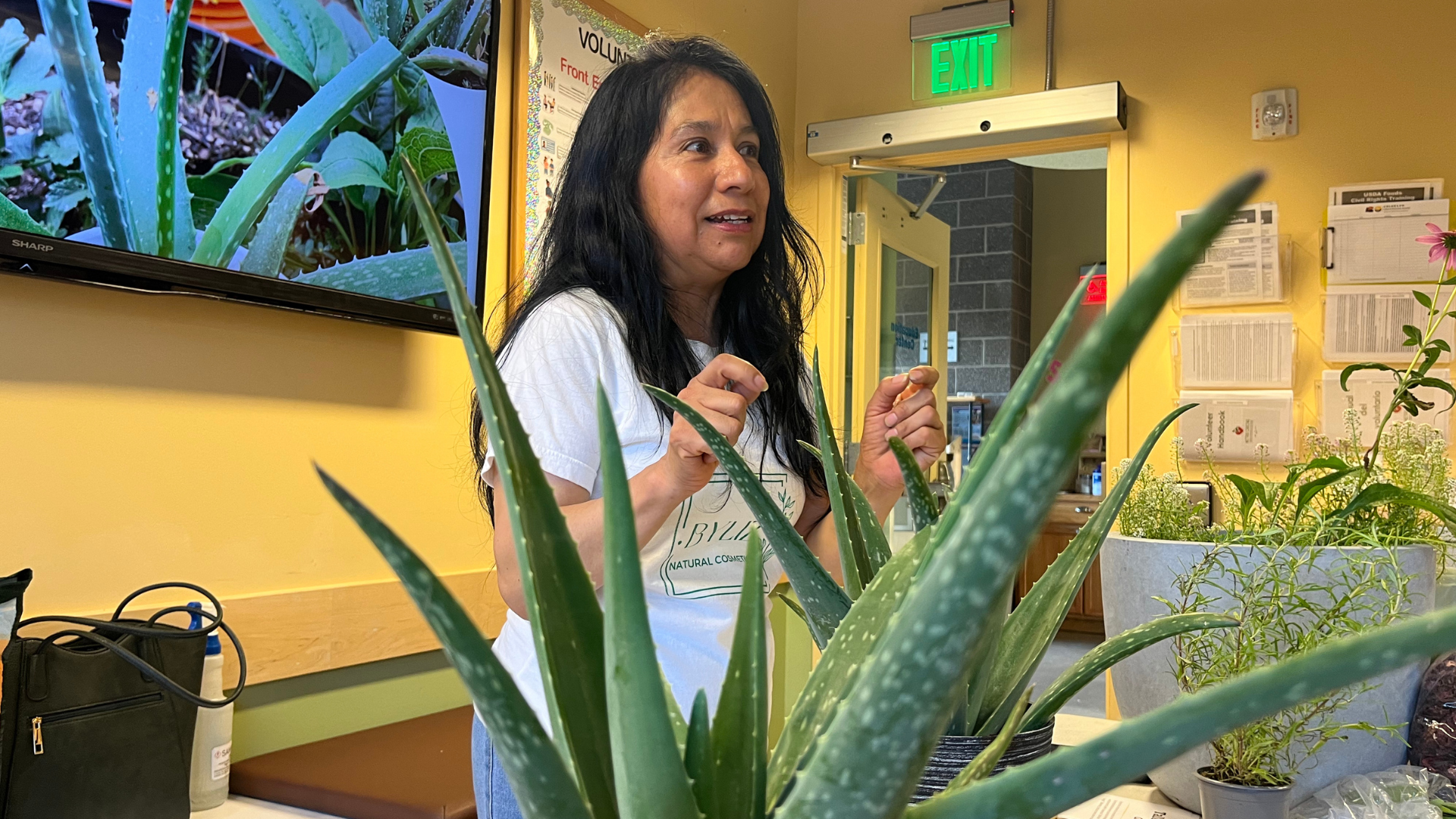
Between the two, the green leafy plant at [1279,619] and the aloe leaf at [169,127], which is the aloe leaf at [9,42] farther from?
the green leafy plant at [1279,619]

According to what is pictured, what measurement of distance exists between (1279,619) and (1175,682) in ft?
0.43

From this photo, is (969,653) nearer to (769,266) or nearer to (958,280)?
(769,266)

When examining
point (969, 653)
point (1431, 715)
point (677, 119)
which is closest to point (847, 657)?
point (969, 653)

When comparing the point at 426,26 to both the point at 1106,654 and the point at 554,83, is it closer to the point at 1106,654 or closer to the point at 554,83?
the point at 554,83

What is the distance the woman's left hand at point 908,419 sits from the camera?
81cm

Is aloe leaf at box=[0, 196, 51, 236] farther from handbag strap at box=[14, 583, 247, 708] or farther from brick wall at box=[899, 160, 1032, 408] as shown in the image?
brick wall at box=[899, 160, 1032, 408]

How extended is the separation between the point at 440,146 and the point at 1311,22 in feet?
8.02

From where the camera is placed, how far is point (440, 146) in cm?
209

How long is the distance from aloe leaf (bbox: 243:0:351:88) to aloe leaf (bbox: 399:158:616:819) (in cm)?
171

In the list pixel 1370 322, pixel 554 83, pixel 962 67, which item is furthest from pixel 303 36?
pixel 1370 322

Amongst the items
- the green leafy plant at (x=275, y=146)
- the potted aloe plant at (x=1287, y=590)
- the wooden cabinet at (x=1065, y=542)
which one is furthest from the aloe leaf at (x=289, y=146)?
the wooden cabinet at (x=1065, y=542)

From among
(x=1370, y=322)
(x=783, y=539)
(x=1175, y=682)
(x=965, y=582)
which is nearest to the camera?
(x=965, y=582)

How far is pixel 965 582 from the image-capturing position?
181mm

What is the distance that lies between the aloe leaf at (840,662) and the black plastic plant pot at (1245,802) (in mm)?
391
